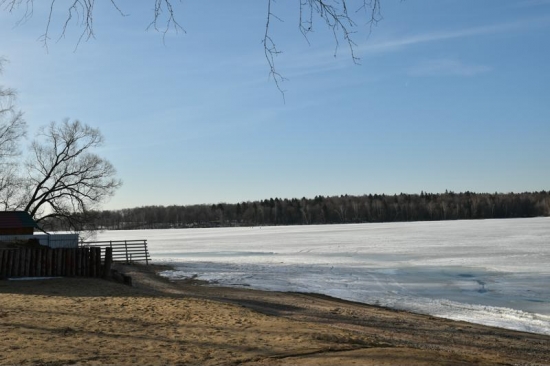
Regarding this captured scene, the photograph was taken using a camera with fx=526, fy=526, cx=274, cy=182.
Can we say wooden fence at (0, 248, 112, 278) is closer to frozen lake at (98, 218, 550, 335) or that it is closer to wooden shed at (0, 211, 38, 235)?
frozen lake at (98, 218, 550, 335)

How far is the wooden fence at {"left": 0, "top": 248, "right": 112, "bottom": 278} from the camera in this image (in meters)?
20.1

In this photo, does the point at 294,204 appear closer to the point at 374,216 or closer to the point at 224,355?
the point at 374,216

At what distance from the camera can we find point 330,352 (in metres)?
7.40

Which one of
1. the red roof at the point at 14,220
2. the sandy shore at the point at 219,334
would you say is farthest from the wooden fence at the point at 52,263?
the red roof at the point at 14,220

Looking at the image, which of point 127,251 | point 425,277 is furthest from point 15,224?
point 425,277

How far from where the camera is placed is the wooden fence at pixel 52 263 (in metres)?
20.1

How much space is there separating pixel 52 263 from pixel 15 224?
27.0 feet

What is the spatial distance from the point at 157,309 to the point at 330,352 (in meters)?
6.18

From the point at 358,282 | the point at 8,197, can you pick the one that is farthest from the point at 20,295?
the point at 8,197

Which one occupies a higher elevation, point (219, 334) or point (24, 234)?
point (24, 234)

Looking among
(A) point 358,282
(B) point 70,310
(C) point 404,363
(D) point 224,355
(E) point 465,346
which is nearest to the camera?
(C) point 404,363

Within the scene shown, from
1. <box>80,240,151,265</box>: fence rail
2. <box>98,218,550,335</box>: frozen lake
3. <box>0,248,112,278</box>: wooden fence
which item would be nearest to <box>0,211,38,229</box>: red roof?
<box>80,240,151,265</box>: fence rail

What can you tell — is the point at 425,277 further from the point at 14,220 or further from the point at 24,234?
the point at 14,220

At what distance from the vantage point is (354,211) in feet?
541
